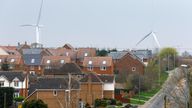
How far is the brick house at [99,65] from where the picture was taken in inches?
2682

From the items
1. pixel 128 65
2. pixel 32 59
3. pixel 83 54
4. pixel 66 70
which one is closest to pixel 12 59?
pixel 32 59

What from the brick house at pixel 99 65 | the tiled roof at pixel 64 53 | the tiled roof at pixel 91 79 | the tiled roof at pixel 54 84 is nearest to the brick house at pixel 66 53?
the tiled roof at pixel 64 53

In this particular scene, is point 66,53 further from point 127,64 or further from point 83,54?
point 127,64

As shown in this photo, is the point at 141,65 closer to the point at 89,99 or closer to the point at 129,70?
the point at 129,70

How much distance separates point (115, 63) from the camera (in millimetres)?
70812

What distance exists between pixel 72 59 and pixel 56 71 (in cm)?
1984

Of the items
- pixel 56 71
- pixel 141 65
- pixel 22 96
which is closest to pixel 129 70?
pixel 141 65

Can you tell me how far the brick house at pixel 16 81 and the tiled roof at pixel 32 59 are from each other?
843 inches

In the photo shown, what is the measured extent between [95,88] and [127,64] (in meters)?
17.4

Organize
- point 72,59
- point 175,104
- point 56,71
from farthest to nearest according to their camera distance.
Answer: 1. point 72,59
2. point 56,71
3. point 175,104

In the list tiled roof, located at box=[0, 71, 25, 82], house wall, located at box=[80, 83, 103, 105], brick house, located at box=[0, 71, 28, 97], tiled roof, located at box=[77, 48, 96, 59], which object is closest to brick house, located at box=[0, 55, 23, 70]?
tiled roof, located at box=[77, 48, 96, 59]

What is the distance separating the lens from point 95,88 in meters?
52.8

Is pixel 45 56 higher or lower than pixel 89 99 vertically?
higher

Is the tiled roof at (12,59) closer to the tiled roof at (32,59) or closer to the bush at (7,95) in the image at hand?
the tiled roof at (32,59)
